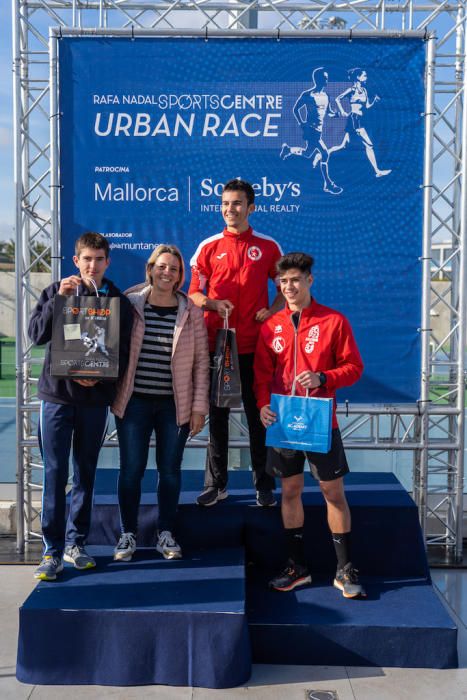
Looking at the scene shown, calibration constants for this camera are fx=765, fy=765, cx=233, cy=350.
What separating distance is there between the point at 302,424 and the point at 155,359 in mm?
758

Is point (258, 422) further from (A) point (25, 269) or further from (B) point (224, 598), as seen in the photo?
(A) point (25, 269)

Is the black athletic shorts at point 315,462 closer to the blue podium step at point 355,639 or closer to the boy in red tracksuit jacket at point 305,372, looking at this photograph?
the boy in red tracksuit jacket at point 305,372

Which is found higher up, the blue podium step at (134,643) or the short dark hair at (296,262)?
the short dark hair at (296,262)

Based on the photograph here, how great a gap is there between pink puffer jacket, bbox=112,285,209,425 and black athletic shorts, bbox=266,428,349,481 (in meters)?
0.42

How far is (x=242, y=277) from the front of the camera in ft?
12.8

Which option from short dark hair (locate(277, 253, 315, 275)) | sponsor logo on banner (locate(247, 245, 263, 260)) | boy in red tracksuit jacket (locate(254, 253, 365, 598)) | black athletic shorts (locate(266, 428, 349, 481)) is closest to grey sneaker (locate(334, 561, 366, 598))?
boy in red tracksuit jacket (locate(254, 253, 365, 598))

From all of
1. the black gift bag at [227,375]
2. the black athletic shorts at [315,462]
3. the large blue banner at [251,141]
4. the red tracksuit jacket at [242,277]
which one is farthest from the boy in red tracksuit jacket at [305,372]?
the large blue banner at [251,141]

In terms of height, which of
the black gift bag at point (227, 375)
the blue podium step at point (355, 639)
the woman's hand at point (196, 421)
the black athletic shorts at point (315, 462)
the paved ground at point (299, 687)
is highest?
the black gift bag at point (227, 375)

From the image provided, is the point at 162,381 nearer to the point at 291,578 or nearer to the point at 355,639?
the point at 291,578

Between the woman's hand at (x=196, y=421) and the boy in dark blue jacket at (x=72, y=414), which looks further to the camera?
the woman's hand at (x=196, y=421)

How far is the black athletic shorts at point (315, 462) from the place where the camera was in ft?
11.6

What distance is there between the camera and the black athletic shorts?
3.54m

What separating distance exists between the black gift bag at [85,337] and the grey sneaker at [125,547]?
88 centimetres

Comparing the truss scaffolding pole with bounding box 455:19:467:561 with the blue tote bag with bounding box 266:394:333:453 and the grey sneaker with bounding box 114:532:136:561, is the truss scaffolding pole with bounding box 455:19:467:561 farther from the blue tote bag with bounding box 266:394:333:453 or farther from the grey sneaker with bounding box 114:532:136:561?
the grey sneaker with bounding box 114:532:136:561
